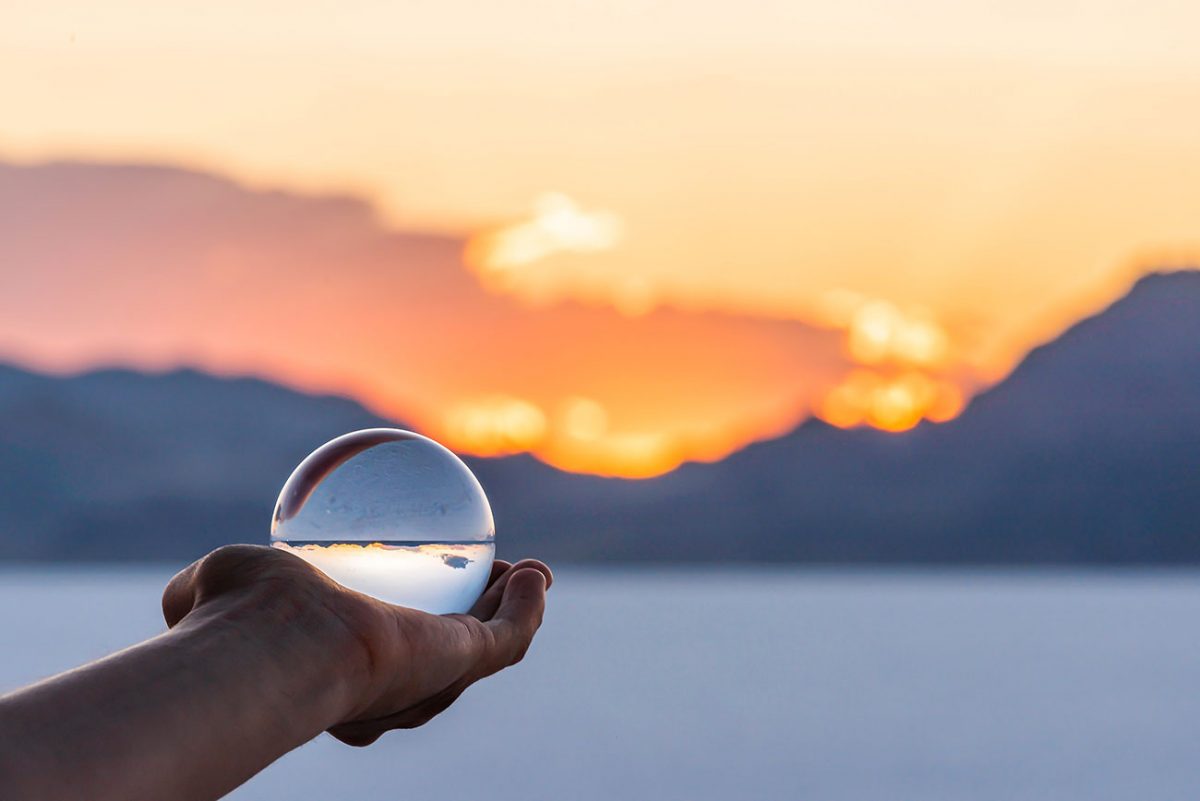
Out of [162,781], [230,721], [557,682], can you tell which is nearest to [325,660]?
[230,721]

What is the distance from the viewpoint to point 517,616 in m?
4.78

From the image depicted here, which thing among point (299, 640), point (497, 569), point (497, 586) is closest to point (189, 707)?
point (299, 640)

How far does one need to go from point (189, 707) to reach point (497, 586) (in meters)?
2.81

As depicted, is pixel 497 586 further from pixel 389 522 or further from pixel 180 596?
pixel 180 596

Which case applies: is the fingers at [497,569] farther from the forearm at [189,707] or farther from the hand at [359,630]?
the forearm at [189,707]

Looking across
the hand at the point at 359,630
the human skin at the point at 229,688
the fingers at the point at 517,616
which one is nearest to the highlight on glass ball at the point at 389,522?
the fingers at the point at 517,616

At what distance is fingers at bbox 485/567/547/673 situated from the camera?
179 inches

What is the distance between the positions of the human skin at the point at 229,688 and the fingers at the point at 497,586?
79 centimetres

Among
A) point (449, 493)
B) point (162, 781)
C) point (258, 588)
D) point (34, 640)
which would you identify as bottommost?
point (34, 640)

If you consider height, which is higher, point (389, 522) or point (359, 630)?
point (389, 522)

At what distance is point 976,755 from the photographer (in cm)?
4100

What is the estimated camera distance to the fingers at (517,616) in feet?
14.9

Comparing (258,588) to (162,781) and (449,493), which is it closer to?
(162,781)

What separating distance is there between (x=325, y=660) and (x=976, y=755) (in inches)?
1610
